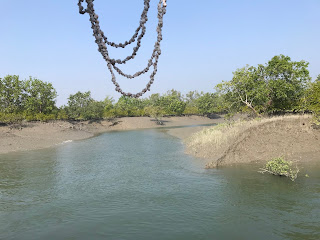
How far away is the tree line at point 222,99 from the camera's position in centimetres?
4189

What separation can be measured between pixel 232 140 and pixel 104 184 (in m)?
14.7

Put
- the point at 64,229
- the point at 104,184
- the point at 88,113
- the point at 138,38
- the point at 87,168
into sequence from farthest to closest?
the point at 88,113, the point at 87,168, the point at 104,184, the point at 64,229, the point at 138,38

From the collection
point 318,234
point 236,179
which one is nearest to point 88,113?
point 236,179

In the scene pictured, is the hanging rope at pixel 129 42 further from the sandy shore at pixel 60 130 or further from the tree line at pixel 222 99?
the sandy shore at pixel 60 130

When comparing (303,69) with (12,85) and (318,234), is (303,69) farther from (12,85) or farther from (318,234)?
(12,85)

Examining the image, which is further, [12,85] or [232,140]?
[12,85]

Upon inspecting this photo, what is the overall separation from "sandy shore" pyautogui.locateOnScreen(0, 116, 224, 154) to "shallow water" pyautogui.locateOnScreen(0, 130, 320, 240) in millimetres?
19420

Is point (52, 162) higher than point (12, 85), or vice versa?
point (12, 85)

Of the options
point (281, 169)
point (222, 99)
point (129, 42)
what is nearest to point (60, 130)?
point (222, 99)

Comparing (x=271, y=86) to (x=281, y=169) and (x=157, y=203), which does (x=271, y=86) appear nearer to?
(x=281, y=169)

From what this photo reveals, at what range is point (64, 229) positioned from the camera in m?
14.2

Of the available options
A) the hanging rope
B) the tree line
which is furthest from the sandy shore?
the hanging rope

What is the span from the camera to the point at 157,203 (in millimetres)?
17156

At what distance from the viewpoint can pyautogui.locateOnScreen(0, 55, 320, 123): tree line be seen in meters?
41.9
